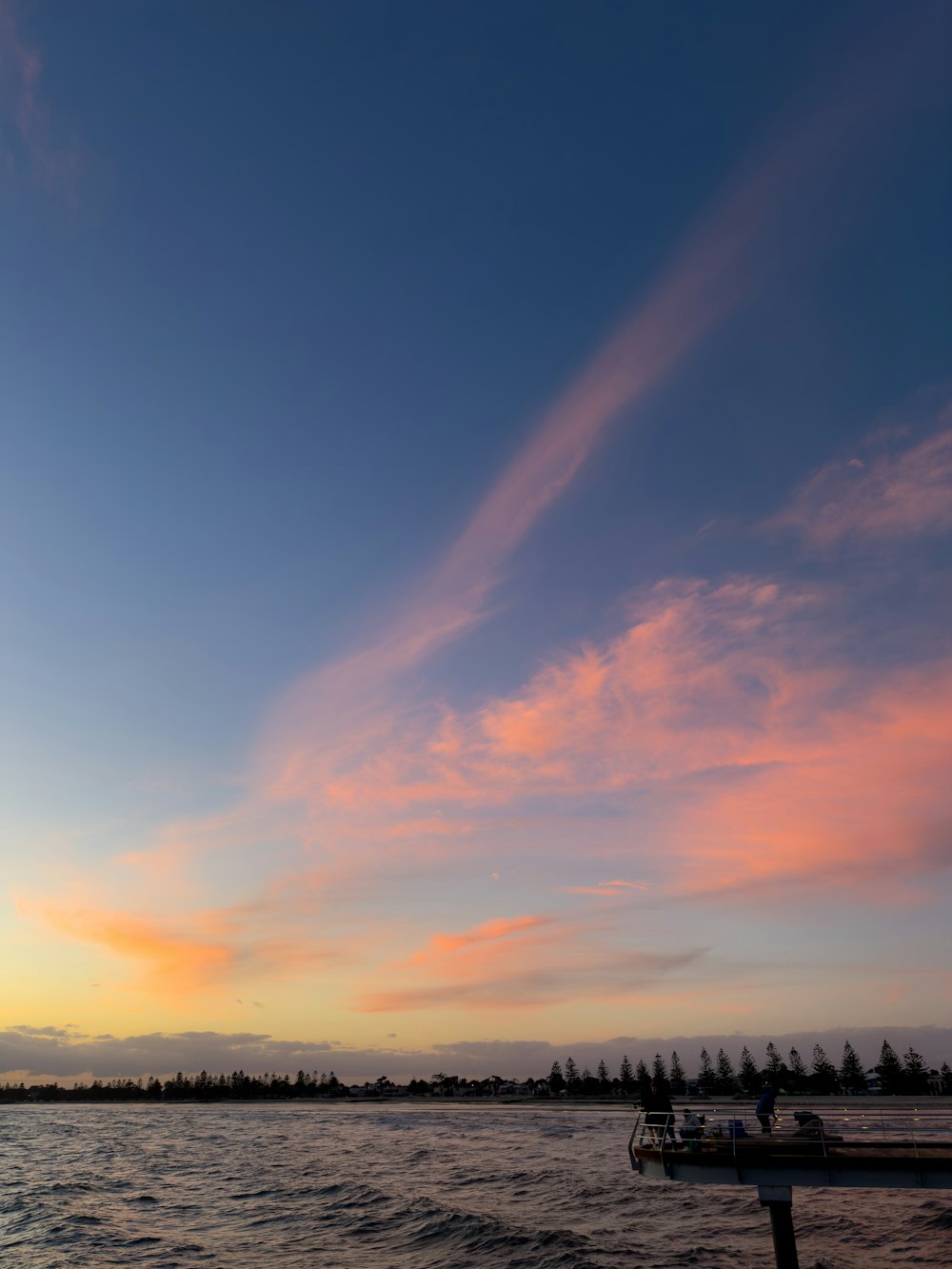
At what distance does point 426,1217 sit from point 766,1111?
42470 millimetres

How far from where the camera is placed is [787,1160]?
29500mm

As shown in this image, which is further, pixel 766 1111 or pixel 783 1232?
pixel 766 1111

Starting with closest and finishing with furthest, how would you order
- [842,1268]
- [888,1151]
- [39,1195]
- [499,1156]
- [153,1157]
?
[888,1151] → [842,1268] → [39,1195] → [499,1156] → [153,1157]

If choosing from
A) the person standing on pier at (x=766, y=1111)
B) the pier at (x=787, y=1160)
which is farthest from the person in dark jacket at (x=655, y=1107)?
the person standing on pier at (x=766, y=1111)

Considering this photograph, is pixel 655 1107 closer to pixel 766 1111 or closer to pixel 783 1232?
pixel 766 1111

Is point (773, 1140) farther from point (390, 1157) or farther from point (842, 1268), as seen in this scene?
point (390, 1157)

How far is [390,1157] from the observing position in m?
116

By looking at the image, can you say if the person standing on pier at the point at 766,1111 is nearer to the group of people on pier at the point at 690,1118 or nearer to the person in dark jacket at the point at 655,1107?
the group of people on pier at the point at 690,1118

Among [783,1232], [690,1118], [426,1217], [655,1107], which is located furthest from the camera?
[426,1217]

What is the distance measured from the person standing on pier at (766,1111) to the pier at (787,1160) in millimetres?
395

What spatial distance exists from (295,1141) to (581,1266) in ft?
415

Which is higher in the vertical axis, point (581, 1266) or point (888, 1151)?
point (888, 1151)

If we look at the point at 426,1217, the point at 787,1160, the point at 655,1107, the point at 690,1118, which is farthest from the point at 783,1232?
the point at 426,1217

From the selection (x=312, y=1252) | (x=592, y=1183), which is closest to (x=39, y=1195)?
(x=312, y=1252)
